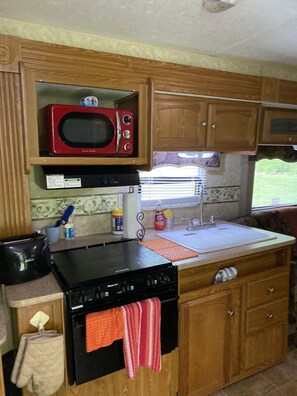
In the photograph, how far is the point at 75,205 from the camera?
2012 mm

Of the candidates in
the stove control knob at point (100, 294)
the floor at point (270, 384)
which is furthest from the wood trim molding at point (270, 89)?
the floor at point (270, 384)

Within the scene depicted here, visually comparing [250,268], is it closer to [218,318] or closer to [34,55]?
[218,318]

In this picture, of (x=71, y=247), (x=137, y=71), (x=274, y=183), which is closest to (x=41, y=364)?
(x=71, y=247)

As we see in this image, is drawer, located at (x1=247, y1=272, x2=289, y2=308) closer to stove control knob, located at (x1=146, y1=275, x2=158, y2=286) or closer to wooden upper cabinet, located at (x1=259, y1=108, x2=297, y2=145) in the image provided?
stove control knob, located at (x1=146, y1=275, x2=158, y2=286)

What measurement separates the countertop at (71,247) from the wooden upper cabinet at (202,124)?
71cm

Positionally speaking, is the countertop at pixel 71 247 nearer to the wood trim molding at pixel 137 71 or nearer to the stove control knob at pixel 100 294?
the stove control knob at pixel 100 294

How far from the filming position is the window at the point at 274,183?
114 inches

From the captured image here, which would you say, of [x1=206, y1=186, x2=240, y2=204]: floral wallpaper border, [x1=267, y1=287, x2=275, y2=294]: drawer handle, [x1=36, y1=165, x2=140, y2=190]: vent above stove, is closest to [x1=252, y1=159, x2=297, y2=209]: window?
[x1=206, y1=186, x2=240, y2=204]: floral wallpaper border

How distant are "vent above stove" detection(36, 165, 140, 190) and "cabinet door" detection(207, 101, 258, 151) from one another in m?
0.65

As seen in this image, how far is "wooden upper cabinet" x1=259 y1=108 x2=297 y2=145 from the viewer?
2.27 metres

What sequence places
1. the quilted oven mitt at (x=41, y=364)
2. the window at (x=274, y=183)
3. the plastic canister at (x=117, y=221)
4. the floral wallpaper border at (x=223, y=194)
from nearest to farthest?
the quilted oven mitt at (x=41, y=364) < the plastic canister at (x=117, y=221) < the floral wallpaper border at (x=223, y=194) < the window at (x=274, y=183)

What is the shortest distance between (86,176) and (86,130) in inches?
10.3

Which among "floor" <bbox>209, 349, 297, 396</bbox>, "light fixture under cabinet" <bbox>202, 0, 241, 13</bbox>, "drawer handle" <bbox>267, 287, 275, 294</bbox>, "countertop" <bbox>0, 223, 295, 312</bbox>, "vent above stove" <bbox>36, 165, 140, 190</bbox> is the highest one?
"light fixture under cabinet" <bbox>202, 0, 241, 13</bbox>

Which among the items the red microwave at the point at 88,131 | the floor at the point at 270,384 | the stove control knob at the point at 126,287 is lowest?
the floor at the point at 270,384
